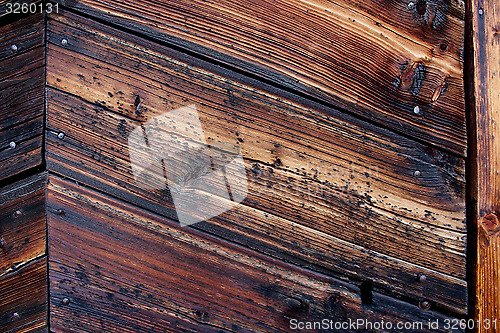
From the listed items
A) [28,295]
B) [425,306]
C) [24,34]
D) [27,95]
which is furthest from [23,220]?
[425,306]

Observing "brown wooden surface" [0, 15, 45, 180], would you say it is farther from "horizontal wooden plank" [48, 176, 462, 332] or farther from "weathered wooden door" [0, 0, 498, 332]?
"horizontal wooden plank" [48, 176, 462, 332]

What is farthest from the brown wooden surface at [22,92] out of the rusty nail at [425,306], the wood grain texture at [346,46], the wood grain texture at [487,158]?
the wood grain texture at [487,158]

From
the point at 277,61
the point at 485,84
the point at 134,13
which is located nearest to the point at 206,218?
the point at 277,61

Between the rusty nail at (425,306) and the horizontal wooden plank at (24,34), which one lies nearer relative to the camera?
the horizontal wooden plank at (24,34)

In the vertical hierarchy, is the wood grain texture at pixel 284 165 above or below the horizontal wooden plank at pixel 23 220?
above

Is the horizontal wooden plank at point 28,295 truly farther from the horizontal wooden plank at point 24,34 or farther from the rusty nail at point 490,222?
the rusty nail at point 490,222

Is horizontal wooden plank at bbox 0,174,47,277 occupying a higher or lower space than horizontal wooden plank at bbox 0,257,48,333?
higher

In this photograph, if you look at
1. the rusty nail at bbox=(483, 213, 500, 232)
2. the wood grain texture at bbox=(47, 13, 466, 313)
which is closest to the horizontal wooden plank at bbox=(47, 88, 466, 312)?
the wood grain texture at bbox=(47, 13, 466, 313)
